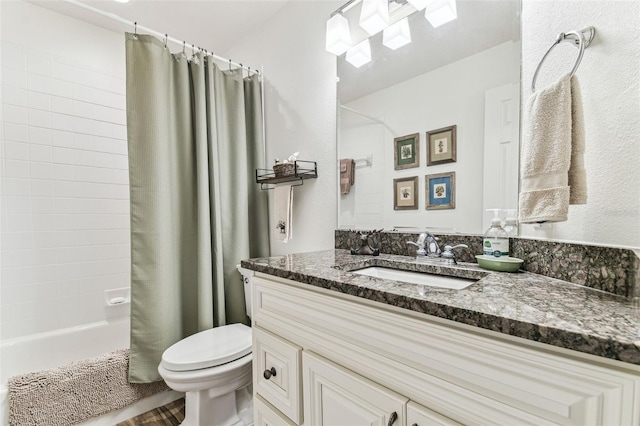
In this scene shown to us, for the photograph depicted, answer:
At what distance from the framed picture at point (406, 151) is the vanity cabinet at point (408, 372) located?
75cm

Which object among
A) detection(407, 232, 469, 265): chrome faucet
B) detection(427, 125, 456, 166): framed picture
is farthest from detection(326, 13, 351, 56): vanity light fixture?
detection(407, 232, 469, 265): chrome faucet

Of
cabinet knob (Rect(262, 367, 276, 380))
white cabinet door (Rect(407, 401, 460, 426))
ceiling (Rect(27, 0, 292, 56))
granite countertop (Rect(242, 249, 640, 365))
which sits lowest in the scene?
cabinet knob (Rect(262, 367, 276, 380))

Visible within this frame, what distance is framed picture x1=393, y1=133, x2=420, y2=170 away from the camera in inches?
49.5

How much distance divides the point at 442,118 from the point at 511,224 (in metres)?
0.50

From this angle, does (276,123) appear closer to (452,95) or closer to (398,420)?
(452,95)

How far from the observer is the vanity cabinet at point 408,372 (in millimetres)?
428

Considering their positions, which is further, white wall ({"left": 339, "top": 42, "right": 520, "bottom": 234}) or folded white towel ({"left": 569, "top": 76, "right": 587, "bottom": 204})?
white wall ({"left": 339, "top": 42, "right": 520, "bottom": 234})

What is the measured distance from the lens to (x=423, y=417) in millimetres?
596

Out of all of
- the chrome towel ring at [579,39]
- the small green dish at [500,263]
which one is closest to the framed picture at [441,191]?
the small green dish at [500,263]

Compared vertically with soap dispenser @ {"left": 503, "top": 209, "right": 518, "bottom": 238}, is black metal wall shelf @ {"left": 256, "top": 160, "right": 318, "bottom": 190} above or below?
above

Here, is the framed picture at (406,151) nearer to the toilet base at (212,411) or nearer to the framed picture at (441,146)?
the framed picture at (441,146)

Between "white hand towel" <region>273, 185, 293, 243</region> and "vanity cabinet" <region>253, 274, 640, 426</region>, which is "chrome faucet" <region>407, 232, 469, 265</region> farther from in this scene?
"white hand towel" <region>273, 185, 293, 243</region>

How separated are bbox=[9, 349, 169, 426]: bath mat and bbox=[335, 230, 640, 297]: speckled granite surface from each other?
5.88 ft

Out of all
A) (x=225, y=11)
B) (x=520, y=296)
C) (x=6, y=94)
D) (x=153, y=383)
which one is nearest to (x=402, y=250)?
(x=520, y=296)
